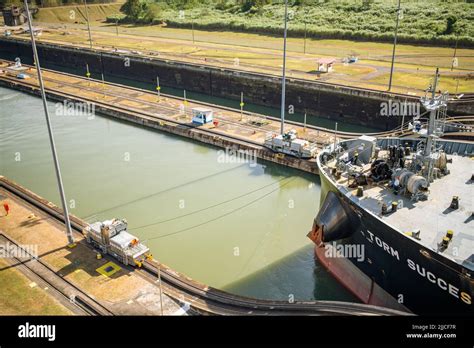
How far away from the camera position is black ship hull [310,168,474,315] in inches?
607

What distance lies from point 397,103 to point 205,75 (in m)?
28.3

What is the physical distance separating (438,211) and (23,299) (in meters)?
19.2

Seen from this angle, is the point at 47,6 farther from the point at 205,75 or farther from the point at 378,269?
the point at 378,269

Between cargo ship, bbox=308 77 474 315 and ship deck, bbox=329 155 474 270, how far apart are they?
39 millimetres

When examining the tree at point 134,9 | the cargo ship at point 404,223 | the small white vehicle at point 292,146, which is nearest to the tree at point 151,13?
the tree at point 134,9

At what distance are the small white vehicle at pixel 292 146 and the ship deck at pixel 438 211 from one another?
511 inches

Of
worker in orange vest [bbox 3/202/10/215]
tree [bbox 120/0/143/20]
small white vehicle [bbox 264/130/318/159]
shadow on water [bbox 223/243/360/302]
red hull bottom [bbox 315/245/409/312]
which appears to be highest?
tree [bbox 120/0/143/20]

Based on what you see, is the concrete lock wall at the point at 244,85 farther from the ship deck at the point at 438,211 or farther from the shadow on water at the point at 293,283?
the shadow on water at the point at 293,283

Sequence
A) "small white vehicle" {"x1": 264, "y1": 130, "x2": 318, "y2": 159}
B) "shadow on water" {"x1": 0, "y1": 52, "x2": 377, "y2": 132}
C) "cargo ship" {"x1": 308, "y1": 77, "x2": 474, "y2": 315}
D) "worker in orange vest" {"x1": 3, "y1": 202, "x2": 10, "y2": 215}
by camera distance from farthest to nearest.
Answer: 1. "shadow on water" {"x1": 0, "y1": 52, "x2": 377, "y2": 132}
2. "small white vehicle" {"x1": 264, "y1": 130, "x2": 318, "y2": 159}
3. "worker in orange vest" {"x1": 3, "y1": 202, "x2": 10, "y2": 215}
4. "cargo ship" {"x1": 308, "y1": 77, "x2": 474, "y2": 315}

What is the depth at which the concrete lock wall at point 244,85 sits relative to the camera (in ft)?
149

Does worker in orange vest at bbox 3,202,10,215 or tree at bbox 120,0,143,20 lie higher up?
tree at bbox 120,0,143,20

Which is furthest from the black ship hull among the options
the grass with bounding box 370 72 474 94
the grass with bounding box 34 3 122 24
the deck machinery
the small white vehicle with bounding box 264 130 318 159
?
the grass with bounding box 34 3 122 24

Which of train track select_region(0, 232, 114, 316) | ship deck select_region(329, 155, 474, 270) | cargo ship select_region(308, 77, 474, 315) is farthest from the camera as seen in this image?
train track select_region(0, 232, 114, 316)

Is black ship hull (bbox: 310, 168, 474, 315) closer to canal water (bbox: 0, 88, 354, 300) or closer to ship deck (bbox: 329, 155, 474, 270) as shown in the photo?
ship deck (bbox: 329, 155, 474, 270)
